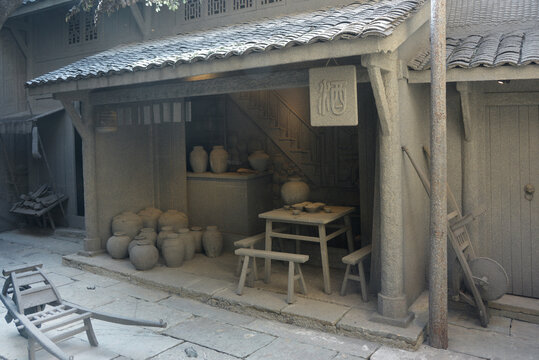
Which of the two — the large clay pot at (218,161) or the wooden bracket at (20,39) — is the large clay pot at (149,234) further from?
the wooden bracket at (20,39)

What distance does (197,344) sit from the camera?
17.0 ft

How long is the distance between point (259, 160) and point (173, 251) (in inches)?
96.0

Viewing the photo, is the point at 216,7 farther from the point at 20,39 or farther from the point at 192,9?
the point at 20,39

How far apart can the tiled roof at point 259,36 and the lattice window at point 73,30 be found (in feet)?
9.46

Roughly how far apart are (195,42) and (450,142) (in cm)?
403

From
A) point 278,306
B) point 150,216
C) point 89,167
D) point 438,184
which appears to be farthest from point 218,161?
point 438,184

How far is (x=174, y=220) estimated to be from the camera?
28.8 feet

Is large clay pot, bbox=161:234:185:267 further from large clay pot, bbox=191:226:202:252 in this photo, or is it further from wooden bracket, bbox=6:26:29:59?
wooden bracket, bbox=6:26:29:59

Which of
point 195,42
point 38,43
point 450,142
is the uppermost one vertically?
point 38,43

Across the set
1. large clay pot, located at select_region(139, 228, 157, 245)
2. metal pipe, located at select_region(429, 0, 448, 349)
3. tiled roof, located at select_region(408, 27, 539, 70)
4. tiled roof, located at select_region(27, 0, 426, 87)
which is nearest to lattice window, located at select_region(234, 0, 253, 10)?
tiled roof, located at select_region(27, 0, 426, 87)

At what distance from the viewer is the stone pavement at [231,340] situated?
4.81 meters

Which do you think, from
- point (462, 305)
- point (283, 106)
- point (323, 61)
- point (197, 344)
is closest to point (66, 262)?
Answer: point (197, 344)

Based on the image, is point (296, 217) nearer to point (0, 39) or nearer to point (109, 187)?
point (109, 187)

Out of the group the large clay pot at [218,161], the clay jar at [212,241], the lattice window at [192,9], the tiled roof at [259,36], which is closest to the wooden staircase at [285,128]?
the large clay pot at [218,161]
